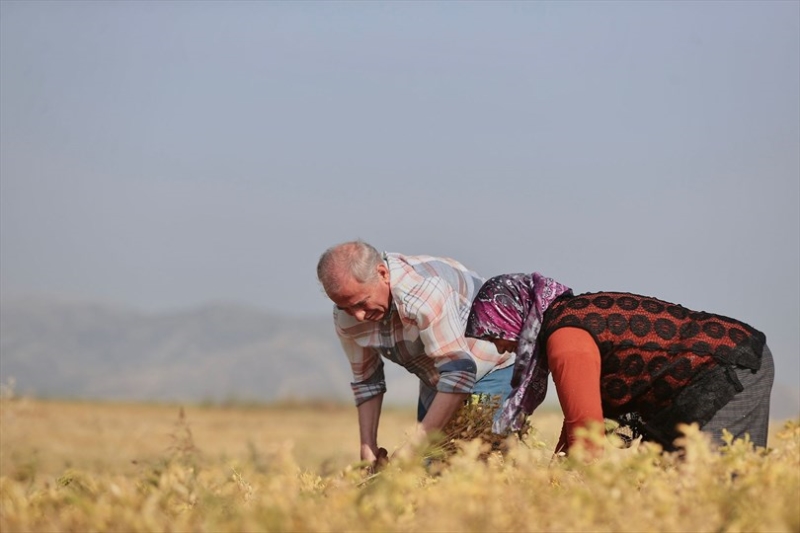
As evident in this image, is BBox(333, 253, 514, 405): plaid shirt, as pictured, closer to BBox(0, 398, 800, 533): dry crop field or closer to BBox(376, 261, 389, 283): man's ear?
BBox(376, 261, 389, 283): man's ear

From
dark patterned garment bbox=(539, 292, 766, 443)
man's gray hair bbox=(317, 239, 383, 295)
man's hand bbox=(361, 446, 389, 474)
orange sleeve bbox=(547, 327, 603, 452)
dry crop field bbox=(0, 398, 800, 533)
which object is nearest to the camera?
dry crop field bbox=(0, 398, 800, 533)

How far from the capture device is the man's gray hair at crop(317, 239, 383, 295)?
16.6 ft

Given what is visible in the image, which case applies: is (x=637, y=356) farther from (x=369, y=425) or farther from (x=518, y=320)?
(x=369, y=425)

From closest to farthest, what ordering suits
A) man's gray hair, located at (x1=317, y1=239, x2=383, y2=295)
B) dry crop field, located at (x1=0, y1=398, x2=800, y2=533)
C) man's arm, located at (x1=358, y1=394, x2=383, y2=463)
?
1. dry crop field, located at (x1=0, y1=398, x2=800, y2=533)
2. man's gray hair, located at (x1=317, y1=239, x2=383, y2=295)
3. man's arm, located at (x1=358, y1=394, x2=383, y2=463)

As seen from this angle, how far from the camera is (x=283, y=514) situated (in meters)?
2.97

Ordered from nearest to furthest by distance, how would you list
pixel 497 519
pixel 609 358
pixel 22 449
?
pixel 497 519 → pixel 609 358 → pixel 22 449

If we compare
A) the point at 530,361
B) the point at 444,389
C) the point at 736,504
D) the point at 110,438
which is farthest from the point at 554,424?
the point at 110,438

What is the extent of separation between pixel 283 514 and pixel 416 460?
16.9 inches

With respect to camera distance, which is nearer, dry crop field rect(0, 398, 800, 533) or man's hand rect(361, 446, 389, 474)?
dry crop field rect(0, 398, 800, 533)

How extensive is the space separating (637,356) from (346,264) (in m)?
1.47

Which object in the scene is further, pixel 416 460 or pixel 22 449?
pixel 22 449

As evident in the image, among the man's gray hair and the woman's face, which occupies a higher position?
the man's gray hair

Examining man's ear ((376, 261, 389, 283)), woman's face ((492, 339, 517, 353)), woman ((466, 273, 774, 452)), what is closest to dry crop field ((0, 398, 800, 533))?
woman ((466, 273, 774, 452))

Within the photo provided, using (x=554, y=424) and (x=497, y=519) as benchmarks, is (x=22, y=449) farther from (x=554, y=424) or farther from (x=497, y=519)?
(x=497, y=519)
